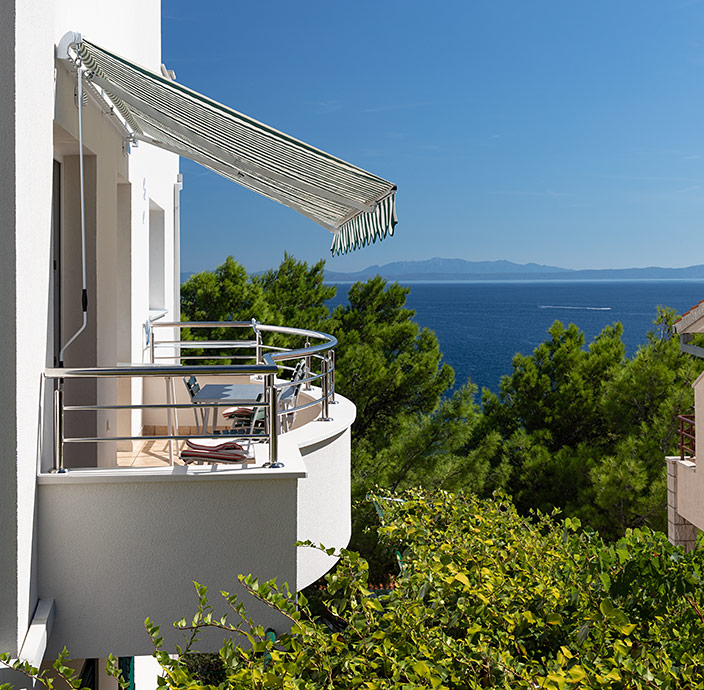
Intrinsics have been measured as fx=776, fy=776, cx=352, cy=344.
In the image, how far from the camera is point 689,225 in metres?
152

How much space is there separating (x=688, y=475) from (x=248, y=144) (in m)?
14.3

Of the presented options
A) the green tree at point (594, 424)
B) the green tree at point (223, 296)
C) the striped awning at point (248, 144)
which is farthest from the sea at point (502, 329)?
the striped awning at point (248, 144)

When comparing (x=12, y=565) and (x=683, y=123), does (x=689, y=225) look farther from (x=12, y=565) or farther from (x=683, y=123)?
(x=12, y=565)

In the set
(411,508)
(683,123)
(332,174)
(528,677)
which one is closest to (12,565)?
(528,677)

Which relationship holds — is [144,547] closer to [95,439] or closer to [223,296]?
[95,439]

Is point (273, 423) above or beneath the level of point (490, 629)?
above

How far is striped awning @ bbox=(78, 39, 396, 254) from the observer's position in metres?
6.94

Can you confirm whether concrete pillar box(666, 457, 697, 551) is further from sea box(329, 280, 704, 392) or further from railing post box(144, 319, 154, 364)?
sea box(329, 280, 704, 392)

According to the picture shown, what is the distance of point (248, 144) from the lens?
7.49 metres

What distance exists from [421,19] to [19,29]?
137630 mm

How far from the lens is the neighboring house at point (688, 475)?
15.9m

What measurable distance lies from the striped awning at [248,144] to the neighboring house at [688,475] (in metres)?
9.81

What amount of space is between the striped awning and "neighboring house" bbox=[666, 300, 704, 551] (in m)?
9.81

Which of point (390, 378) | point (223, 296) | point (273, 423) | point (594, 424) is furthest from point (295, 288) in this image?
point (273, 423)
